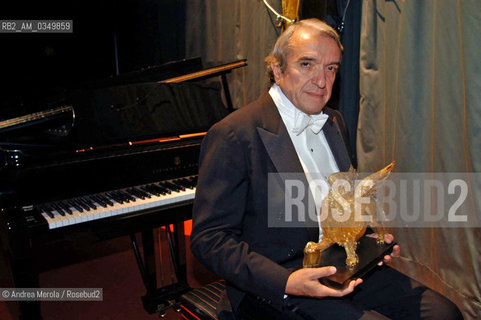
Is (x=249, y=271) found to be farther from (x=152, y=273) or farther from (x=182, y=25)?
(x=182, y=25)

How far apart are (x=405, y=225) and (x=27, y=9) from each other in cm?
359

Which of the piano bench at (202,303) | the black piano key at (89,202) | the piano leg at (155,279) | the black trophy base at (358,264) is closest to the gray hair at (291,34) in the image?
the black trophy base at (358,264)

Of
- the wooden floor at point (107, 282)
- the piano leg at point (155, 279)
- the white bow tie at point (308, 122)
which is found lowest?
the wooden floor at point (107, 282)

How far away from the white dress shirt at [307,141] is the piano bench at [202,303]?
50 centimetres

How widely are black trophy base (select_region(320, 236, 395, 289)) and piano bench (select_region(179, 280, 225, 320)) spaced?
50 cm

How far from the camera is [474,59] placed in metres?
2.15

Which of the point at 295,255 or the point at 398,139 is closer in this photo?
the point at 295,255

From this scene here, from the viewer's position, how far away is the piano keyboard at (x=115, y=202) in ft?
6.31

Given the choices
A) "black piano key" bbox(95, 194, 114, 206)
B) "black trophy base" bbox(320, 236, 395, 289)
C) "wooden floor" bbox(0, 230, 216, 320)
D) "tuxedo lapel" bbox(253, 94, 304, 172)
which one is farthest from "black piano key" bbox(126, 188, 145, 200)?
"black trophy base" bbox(320, 236, 395, 289)

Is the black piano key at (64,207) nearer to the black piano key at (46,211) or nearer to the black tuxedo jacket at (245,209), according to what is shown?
the black piano key at (46,211)

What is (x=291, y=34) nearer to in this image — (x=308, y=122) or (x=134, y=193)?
(x=308, y=122)

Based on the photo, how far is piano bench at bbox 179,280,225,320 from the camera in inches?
61.0

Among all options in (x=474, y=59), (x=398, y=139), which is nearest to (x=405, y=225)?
(x=398, y=139)

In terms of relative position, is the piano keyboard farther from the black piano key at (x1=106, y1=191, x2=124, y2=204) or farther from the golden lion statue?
the golden lion statue
